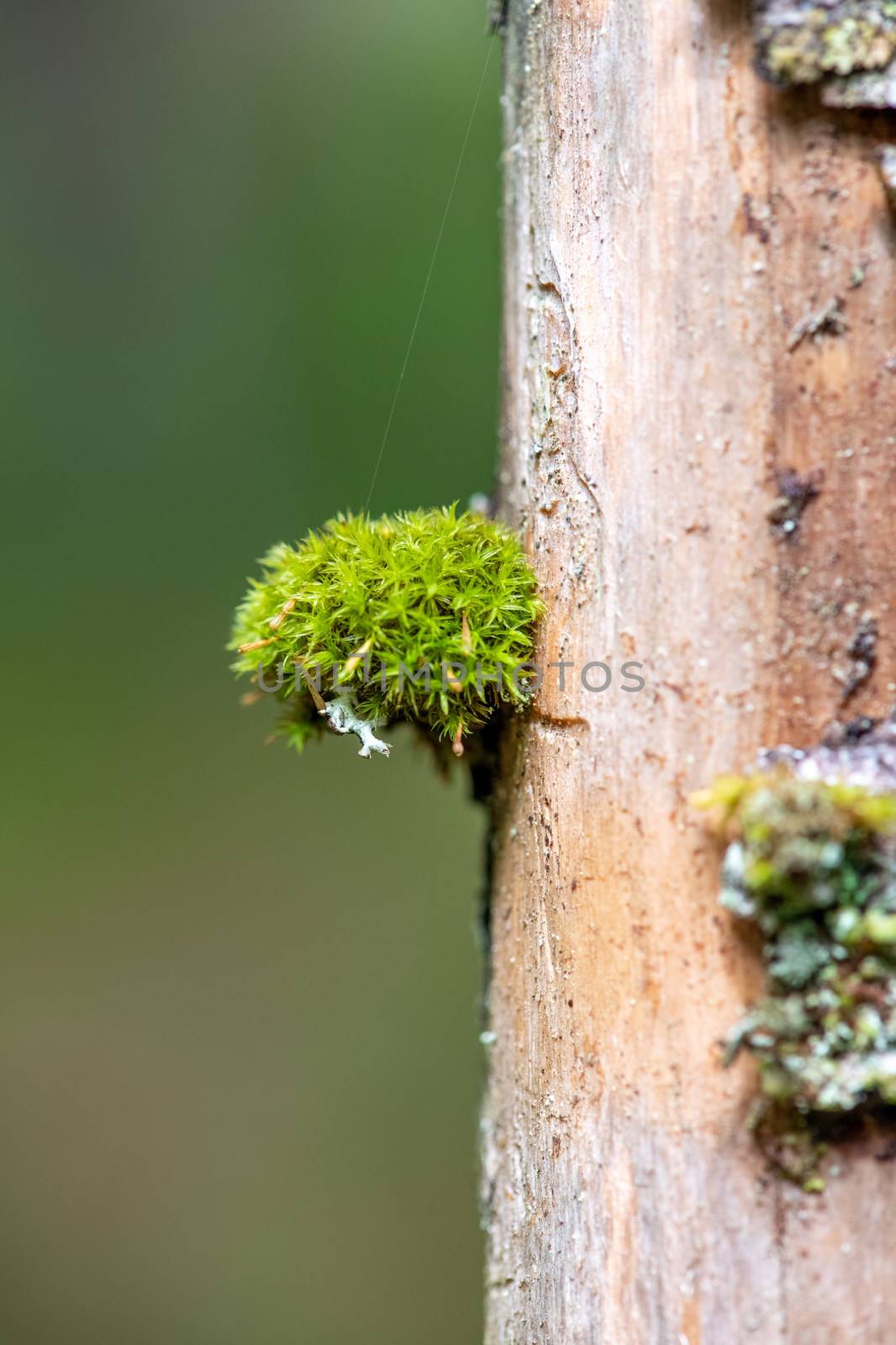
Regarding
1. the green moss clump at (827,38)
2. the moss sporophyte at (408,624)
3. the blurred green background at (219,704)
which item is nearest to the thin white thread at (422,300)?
the blurred green background at (219,704)

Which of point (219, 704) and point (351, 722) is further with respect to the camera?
point (219, 704)

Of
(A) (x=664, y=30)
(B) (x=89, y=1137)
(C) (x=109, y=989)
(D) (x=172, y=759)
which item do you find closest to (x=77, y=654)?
Answer: (D) (x=172, y=759)

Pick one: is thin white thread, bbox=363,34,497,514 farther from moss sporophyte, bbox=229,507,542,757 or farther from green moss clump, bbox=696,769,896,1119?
green moss clump, bbox=696,769,896,1119

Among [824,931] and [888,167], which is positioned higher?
[888,167]

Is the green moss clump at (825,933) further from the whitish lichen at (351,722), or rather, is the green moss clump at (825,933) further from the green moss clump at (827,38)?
the green moss clump at (827,38)

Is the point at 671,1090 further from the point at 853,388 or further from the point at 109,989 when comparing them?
the point at 109,989

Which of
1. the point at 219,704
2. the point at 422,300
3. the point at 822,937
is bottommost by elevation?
the point at 822,937

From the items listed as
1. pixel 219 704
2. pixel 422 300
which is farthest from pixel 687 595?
pixel 219 704

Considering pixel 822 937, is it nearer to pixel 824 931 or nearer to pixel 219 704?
pixel 824 931
